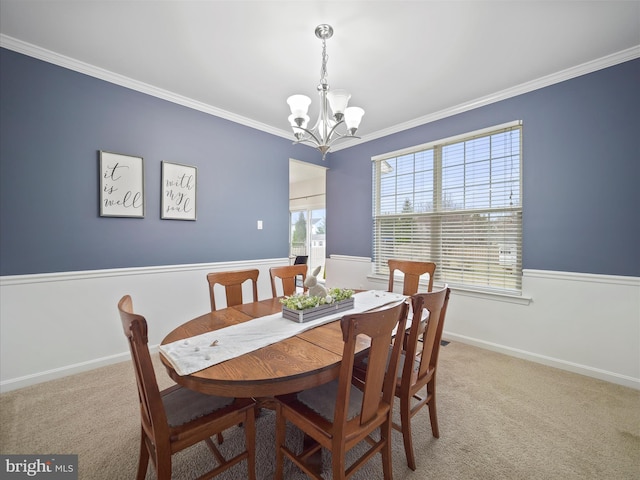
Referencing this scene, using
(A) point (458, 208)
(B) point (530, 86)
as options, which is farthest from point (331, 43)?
(A) point (458, 208)

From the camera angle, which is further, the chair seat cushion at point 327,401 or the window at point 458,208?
the window at point 458,208

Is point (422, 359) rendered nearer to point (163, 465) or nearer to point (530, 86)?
point (163, 465)

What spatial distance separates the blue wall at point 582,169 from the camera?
7.35 ft

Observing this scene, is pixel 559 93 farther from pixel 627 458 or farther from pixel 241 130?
pixel 241 130

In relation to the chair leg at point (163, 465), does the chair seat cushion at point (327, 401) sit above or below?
above

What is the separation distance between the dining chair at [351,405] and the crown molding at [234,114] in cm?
282

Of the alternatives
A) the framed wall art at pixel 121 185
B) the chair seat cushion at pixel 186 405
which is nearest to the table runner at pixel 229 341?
the chair seat cushion at pixel 186 405

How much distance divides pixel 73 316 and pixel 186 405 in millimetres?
1905

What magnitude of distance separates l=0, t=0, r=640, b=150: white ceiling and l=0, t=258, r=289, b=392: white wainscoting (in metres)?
1.84

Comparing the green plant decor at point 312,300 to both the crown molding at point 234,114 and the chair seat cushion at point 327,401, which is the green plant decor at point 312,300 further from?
the crown molding at point 234,114

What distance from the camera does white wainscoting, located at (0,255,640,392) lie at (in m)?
2.22

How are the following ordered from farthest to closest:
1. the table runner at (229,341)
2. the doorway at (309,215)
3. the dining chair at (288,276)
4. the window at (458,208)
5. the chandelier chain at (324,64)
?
the doorway at (309,215) → the window at (458,208) → the dining chair at (288,276) → the chandelier chain at (324,64) → the table runner at (229,341)

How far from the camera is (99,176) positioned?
8.21 feet

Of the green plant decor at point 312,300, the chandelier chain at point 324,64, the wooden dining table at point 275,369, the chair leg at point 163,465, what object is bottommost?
the chair leg at point 163,465
